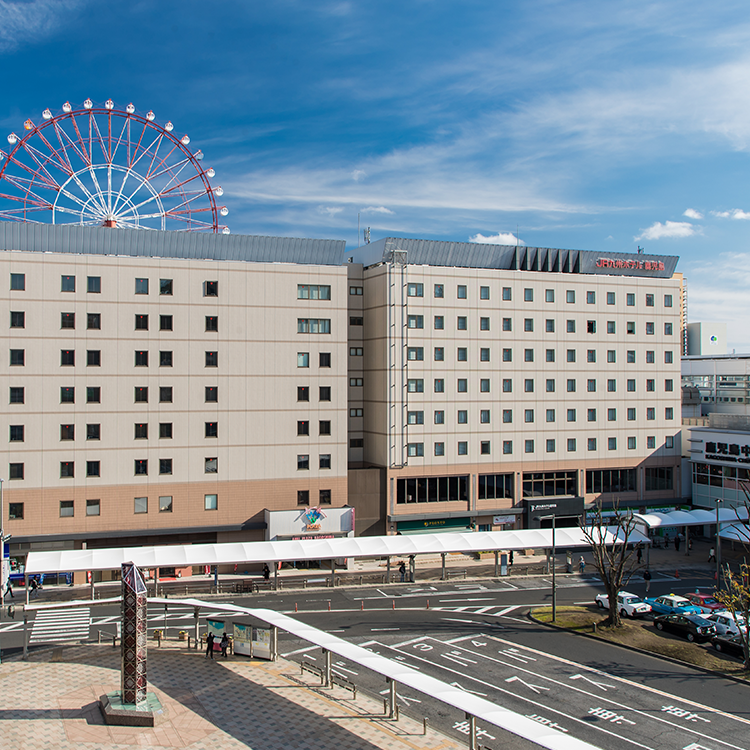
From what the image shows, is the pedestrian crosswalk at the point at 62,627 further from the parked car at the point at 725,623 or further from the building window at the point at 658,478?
the building window at the point at 658,478

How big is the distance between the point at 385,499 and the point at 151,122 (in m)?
38.4

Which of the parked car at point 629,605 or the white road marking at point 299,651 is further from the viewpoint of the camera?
the parked car at point 629,605

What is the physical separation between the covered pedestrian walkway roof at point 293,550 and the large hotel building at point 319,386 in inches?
235

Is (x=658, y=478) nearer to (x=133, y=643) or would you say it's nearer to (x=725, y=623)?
(x=725, y=623)

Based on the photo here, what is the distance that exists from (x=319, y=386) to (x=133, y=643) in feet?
108

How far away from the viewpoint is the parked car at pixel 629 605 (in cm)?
Result: 4500

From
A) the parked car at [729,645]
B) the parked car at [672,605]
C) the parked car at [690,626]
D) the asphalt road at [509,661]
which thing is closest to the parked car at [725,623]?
the parked car at [690,626]

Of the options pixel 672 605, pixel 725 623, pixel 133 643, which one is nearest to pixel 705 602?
pixel 672 605

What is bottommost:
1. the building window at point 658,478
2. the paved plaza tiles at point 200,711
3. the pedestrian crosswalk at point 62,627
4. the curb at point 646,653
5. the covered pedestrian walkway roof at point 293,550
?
the curb at point 646,653

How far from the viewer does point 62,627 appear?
35719mm

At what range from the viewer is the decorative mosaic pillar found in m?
27.3

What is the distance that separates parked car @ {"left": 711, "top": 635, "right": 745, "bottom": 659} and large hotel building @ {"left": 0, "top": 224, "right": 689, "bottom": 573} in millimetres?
27589

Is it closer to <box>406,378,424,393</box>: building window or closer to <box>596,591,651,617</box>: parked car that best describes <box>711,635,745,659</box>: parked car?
<box>596,591,651,617</box>: parked car

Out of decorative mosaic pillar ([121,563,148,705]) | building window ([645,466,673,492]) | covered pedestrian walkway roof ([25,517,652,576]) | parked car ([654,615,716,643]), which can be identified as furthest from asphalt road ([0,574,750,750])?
building window ([645,466,673,492])
